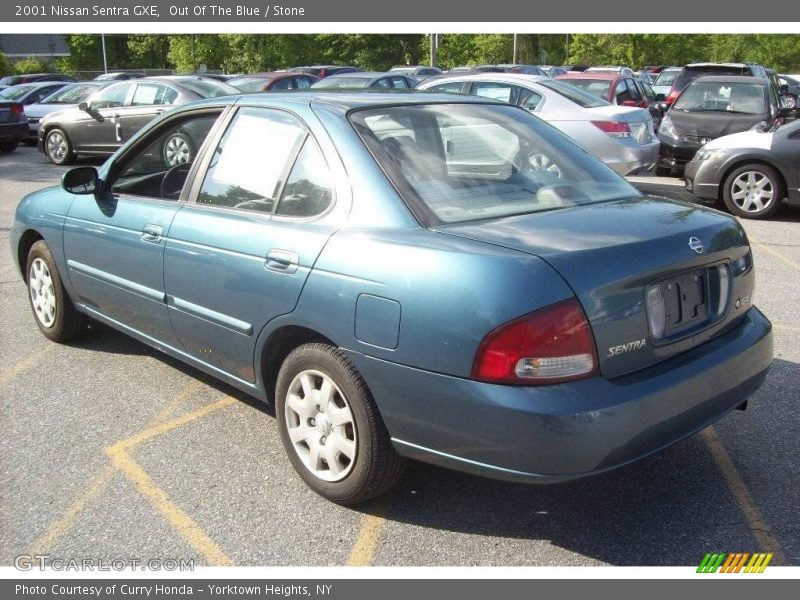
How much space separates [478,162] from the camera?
371 centimetres

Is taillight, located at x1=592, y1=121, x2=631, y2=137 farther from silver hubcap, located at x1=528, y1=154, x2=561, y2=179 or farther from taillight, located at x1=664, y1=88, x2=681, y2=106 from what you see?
silver hubcap, located at x1=528, y1=154, x2=561, y2=179

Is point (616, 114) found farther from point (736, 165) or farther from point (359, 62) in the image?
point (359, 62)

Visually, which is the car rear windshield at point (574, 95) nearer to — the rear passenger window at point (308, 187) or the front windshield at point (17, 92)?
the rear passenger window at point (308, 187)

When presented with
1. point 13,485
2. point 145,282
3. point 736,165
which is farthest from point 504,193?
point 736,165

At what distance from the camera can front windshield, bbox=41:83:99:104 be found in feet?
59.8

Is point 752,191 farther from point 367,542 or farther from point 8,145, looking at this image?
point 8,145

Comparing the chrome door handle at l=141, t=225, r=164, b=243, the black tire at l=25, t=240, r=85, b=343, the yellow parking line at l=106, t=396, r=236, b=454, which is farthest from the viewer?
the black tire at l=25, t=240, r=85, b=343

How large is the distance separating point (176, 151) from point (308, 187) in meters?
1.69

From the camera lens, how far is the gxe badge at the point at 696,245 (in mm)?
3113

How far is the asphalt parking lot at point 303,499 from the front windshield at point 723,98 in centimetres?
904

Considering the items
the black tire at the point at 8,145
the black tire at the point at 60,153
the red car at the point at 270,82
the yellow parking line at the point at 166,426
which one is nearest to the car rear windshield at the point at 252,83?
the red car at the point at 270,82

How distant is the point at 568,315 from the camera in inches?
106

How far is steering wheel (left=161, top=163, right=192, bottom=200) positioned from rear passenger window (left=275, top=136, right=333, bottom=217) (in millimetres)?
1033

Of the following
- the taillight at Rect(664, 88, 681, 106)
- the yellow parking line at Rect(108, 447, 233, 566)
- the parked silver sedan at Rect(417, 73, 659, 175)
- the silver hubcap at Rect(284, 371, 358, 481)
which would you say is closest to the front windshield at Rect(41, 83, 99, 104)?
the parked silver sedan at Rect(417, 73, 659, 175)
